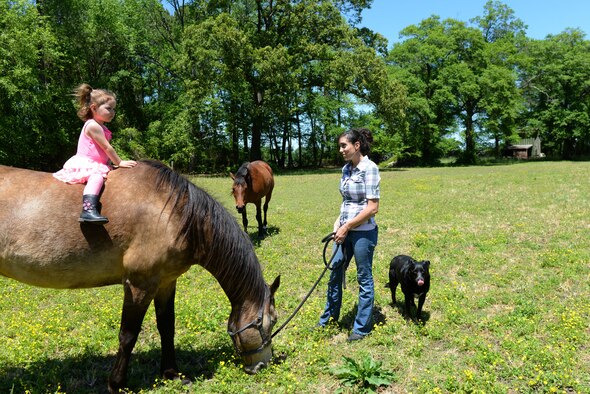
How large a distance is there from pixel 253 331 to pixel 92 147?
238 centimetres

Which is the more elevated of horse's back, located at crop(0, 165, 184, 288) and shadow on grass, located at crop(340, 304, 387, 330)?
horse's back, located at crop(0, 165, 184, 288)

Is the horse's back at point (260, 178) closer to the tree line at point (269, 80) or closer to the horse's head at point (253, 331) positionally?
the horse's head at point (253, 331)

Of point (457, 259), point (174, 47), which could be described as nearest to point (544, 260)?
point (457, 259)

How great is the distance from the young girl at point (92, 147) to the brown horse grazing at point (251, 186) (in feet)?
16.9

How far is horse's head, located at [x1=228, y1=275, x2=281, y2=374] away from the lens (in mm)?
3881

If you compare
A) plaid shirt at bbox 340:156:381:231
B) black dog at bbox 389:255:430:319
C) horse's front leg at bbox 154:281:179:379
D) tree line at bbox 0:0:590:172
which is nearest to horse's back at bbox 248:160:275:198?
black dog at bbox 389:255:430:319

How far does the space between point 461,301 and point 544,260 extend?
2467 millimetres

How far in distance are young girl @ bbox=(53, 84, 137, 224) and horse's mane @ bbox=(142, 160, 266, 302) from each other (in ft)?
1.42

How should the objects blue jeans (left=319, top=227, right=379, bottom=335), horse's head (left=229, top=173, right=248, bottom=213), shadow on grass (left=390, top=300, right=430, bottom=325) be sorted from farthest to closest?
horse's head (left=229, top=173, right=248, bottom=213) < shadow on grass (left=390, top=300, right=430, bottom=325) < blue jeans (left=319, top=227, right=379, bottom=335)

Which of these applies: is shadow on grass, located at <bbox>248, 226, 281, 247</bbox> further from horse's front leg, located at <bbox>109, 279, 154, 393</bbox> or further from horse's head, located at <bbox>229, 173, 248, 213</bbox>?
horse's front leg, located at <bbox>109, 279, 154, 393</bbox>

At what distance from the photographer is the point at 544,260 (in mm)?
7066

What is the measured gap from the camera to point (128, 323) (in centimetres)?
369

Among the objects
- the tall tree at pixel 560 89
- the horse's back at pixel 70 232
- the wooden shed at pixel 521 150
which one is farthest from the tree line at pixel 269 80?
the horse's back at pixel 70 232

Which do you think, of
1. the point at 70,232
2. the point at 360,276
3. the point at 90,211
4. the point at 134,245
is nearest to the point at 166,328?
the point at 134,245
